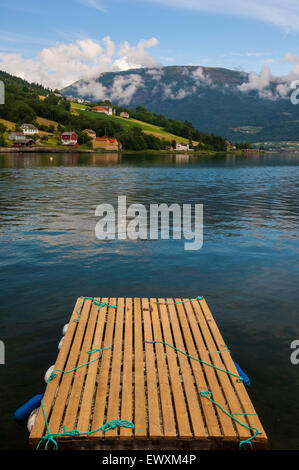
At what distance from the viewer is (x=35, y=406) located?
842cm

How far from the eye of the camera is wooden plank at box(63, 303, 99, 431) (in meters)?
7.02

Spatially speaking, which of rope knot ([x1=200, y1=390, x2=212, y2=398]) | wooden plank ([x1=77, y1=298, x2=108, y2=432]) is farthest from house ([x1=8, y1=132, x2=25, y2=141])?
rope knot ([x1=200, y1=390, x2=212, y2=398])

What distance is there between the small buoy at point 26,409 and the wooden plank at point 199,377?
4.02m

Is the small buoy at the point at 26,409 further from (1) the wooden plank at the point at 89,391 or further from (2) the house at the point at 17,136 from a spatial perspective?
(2) the house at the point at 17,136

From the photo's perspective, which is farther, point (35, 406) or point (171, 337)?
point (171, 337)

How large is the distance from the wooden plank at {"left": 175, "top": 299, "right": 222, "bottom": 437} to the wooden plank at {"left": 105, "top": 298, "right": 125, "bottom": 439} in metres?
1.88

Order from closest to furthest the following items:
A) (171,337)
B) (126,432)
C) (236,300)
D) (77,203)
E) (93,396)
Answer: (126,432) < (93,396) < (171,337) < (236,300) < (77,203)

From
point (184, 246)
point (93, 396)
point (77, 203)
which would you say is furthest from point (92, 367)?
point (77, 203)

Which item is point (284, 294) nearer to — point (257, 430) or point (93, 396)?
point (257, 430)

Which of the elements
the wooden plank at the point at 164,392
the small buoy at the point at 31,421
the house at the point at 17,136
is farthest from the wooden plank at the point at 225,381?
the house at the point at 17,136

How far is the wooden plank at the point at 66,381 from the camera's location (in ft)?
22.9

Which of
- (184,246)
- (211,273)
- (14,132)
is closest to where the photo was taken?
(211,273)

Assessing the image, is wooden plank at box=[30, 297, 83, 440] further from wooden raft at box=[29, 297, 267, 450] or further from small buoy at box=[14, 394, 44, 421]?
small buoy at box=[14, 394, 44, 421]

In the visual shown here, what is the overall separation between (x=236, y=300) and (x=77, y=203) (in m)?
27.6
